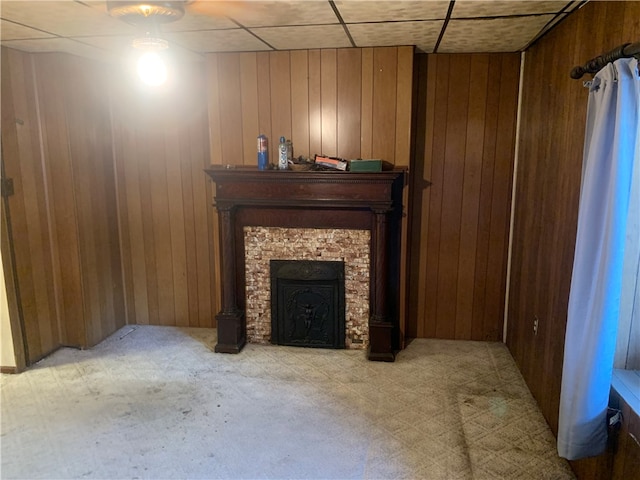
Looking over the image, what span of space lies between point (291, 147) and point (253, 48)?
741mm

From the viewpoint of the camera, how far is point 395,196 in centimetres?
352

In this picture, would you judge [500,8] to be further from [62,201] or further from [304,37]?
[62,201]

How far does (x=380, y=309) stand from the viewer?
354 centimetres

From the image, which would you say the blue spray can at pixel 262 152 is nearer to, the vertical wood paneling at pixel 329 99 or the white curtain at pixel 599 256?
the vertical wood paneling at pixel 329 99

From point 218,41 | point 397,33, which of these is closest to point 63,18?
point 218,41

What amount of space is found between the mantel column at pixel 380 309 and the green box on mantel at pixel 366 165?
36 centimetres

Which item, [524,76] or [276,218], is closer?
[524,76]

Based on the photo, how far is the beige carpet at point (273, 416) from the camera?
7.79 ft

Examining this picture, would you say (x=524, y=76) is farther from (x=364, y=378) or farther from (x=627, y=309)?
(x=364, y=378)

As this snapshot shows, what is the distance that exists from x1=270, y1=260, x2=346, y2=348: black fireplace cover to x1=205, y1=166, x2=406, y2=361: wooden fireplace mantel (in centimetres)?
26

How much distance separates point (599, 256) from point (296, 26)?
1993mm

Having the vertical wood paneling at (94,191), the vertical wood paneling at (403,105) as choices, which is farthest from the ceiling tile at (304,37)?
the vertical wood paneling at (94,191)

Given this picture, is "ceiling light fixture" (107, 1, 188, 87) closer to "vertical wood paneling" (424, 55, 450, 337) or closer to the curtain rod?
the curtain rod

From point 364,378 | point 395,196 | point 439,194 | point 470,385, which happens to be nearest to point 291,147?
point 395,196
